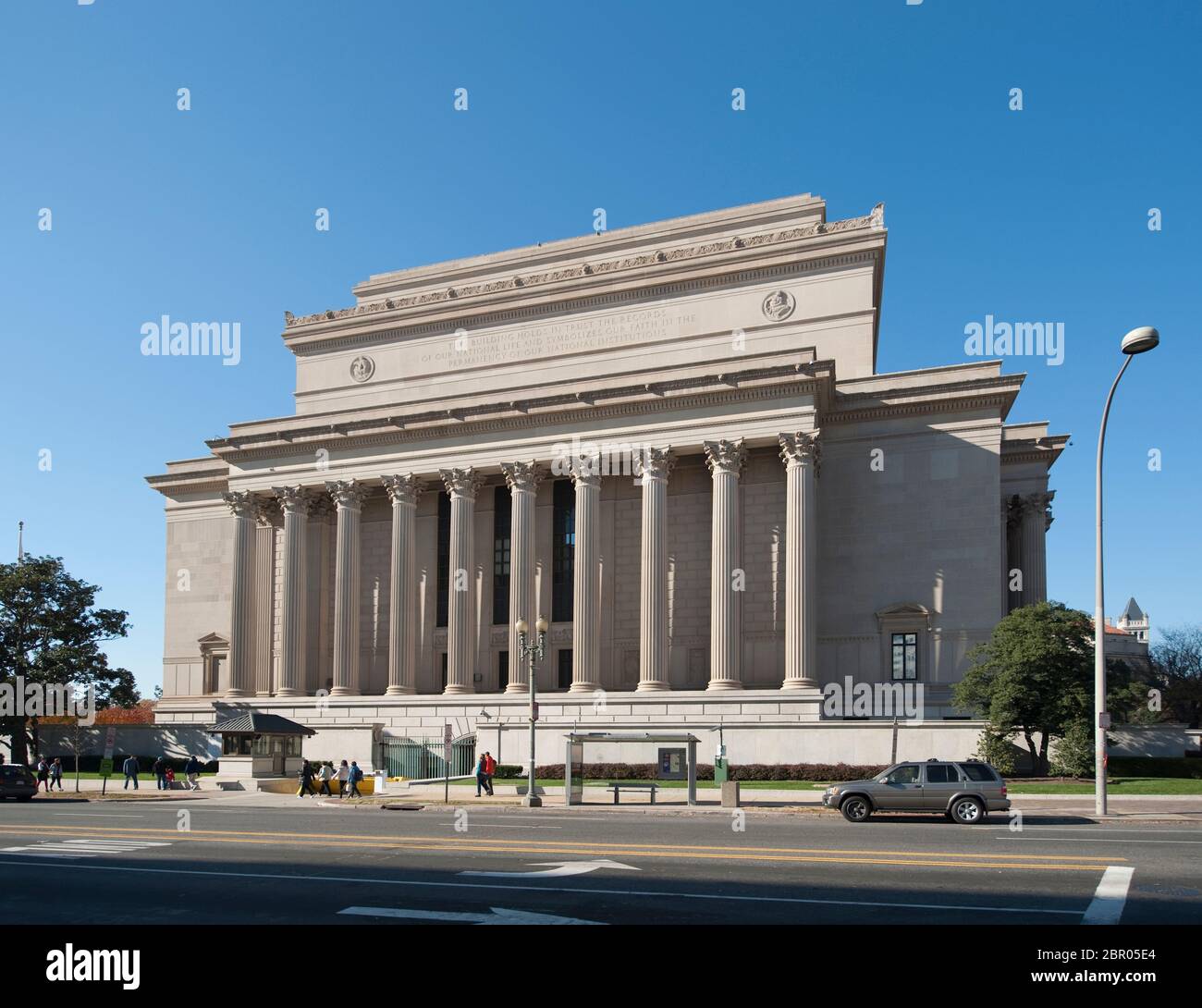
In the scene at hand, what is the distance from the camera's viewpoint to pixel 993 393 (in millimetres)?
47781

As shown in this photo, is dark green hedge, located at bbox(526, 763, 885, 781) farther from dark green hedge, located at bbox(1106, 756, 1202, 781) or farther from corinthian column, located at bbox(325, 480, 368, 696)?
corinthian column, located at bbox(325, 480, 368, 696)

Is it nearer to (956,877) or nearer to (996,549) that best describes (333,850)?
(956,877)

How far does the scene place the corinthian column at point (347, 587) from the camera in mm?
53906

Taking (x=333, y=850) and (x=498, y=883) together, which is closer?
(x=498, y=883)

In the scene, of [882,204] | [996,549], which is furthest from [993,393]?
[882,204]

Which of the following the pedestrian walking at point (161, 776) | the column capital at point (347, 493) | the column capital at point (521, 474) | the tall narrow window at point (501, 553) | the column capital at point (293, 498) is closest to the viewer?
the pedestrian walking at point (161, 776)

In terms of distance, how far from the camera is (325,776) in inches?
Answer: 1781

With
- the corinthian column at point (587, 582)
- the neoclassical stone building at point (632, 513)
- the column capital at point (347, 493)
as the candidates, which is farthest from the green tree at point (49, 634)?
the corinthian column at point (587, 582)

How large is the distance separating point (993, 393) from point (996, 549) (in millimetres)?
6921

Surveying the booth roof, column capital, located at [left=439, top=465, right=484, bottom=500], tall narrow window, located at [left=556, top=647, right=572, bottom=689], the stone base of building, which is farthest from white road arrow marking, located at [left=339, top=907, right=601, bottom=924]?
column capital, located at [left=439, top=465, right=484, bottom=500]

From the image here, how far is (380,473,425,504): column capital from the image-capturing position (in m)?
54.4

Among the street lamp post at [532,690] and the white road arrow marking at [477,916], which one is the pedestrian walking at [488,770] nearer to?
the street lamp post at [532,690]

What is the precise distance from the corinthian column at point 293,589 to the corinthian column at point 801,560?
82.8ft
